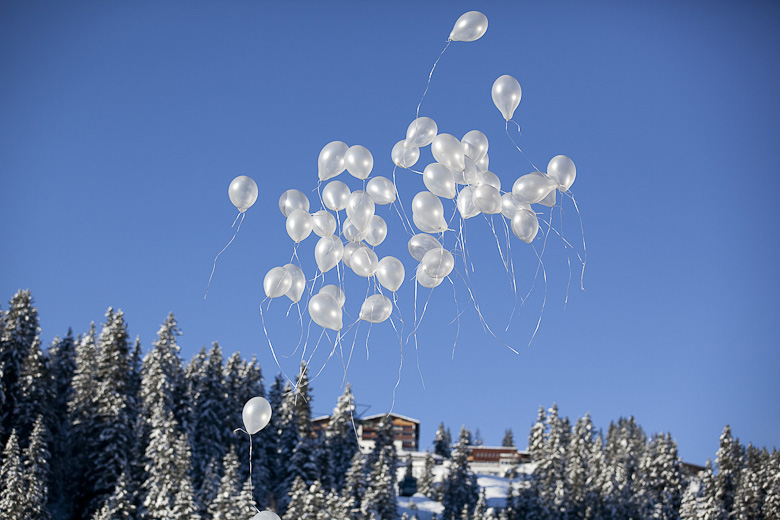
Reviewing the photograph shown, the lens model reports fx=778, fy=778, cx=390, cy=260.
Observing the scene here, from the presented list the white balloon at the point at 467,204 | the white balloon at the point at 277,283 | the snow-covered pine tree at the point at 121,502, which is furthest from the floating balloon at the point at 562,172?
the snow-covered pine tree at the point at 121,502

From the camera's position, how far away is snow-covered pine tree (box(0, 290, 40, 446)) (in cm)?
3650

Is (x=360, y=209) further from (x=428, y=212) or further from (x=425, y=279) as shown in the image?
(x=425, y=279)

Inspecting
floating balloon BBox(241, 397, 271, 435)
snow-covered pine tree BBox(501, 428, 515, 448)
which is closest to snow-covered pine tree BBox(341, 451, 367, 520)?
floating balloon BBox(241, 397, 271, 435)

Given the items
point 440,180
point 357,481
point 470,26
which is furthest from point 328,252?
point 357,481

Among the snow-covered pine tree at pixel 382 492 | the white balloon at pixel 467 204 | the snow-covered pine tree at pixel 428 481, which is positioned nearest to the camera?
the white balloon at pixel 467 204

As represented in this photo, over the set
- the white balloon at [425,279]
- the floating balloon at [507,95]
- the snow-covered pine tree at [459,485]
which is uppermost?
the snow-covered pine tree at [459,485]

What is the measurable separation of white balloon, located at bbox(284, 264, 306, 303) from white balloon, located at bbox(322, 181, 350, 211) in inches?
36.1

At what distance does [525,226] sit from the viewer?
9281 mm

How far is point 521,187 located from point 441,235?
122 centimetres

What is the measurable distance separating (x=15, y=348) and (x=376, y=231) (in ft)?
110

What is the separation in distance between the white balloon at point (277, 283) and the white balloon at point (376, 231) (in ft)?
3.98

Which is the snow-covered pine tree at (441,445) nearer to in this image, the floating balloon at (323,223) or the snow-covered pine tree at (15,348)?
the snow-covered pine tree at (15,348)

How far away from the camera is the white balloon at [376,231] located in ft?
33.9

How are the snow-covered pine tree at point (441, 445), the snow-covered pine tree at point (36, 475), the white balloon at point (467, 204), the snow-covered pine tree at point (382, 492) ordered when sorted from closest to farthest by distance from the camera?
1. the white balloon at point (467, 204)
2. the snow-covered pine tree at point (36, 475)
3. the snow-covered pine tree at point (382, 492)
4. the snow-covered pine tree at point (441, 445)
